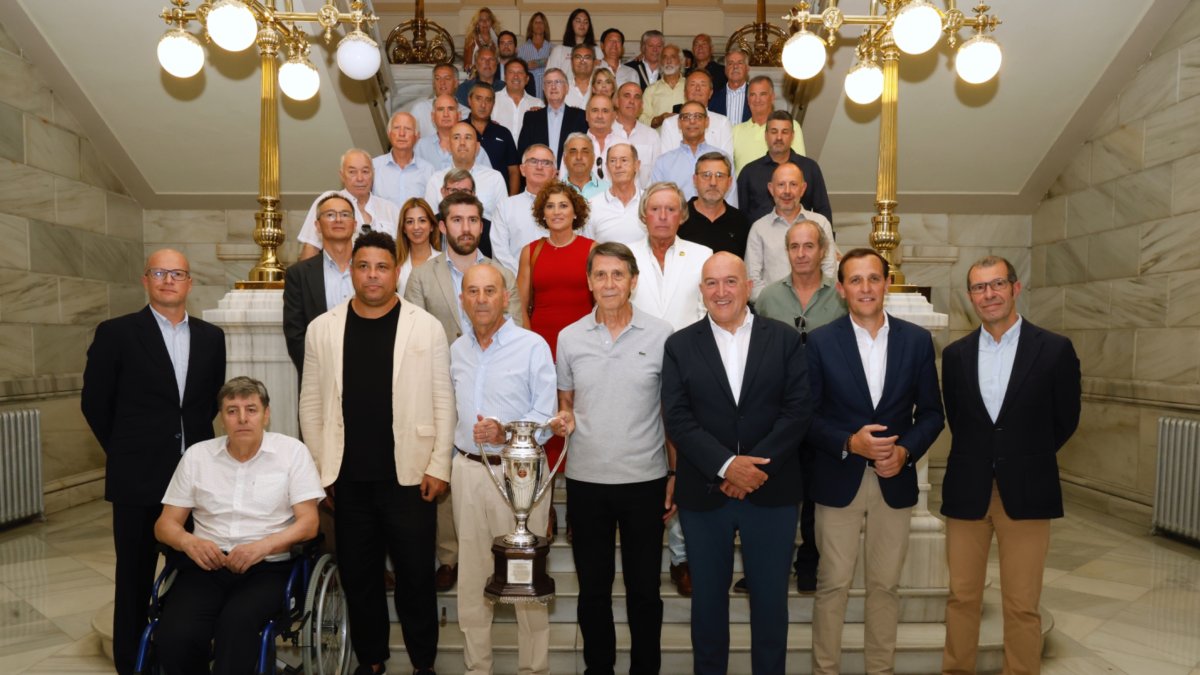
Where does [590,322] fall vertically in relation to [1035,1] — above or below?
below

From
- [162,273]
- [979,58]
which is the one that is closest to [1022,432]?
[979,58]

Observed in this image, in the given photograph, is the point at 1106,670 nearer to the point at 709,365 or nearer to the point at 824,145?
the point at 709,365

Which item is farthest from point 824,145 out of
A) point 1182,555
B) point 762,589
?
point 762,589

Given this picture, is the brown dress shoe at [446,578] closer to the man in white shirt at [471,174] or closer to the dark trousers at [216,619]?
the dark trousers at [216,619]

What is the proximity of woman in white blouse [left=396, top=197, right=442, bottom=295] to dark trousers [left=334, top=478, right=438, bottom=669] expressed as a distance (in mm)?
1325

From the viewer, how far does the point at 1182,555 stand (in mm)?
6801

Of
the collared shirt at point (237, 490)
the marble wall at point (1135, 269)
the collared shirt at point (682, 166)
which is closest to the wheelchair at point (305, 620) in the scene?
the collared shirt at point (237, 490)

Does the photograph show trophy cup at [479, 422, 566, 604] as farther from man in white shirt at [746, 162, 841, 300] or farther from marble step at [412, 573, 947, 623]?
man in white shirt at [746, 162, 841, 300]

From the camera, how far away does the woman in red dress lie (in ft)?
15.4

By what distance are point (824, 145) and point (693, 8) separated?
6.18 metres

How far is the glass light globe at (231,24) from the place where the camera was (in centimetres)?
481

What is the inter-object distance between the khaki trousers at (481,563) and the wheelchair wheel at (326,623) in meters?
0.61

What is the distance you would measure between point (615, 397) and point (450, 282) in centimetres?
133

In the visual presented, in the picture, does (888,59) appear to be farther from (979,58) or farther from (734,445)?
(734,445)
